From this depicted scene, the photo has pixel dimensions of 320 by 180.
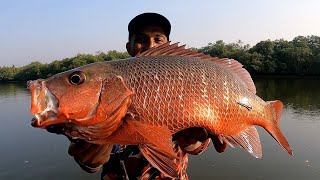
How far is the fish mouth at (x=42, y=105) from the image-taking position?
5.65ft

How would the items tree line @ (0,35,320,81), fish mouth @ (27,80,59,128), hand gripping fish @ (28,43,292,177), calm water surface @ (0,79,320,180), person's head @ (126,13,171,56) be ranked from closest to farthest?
fish mouth @ (27,80,59,128) < hand gripping fish @ (28,43,292,177) < person's head @ (126,13,171,56) < calm water surface @ (0,79,320,180) < tree line @ (0,35,320,81)

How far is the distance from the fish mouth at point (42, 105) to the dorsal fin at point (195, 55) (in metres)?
0.71

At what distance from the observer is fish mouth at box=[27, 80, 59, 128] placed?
1.72 m

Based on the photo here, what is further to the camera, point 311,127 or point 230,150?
point 311,127

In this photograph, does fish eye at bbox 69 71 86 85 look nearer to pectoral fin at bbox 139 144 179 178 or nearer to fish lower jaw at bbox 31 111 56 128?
fish lower jaw at bbox 31 111 56 128

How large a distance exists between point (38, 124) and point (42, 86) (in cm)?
21

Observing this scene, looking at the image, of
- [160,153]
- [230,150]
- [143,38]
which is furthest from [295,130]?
[160,153]

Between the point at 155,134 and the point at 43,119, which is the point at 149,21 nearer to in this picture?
the point at 155,134

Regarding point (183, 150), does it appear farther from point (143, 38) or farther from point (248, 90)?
point (143, 38)

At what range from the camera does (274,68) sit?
7406 centimetres

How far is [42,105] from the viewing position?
176cm

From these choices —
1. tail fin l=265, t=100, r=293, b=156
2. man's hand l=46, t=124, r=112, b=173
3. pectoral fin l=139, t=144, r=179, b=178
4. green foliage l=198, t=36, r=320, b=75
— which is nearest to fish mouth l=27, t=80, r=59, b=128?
pectoral fin l=139, t=144, r=179, b=178

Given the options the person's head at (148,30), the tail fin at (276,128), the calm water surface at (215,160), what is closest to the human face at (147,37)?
the person's head at (148,30)

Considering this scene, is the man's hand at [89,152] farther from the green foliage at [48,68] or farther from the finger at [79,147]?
the green foliage at [48,68]
